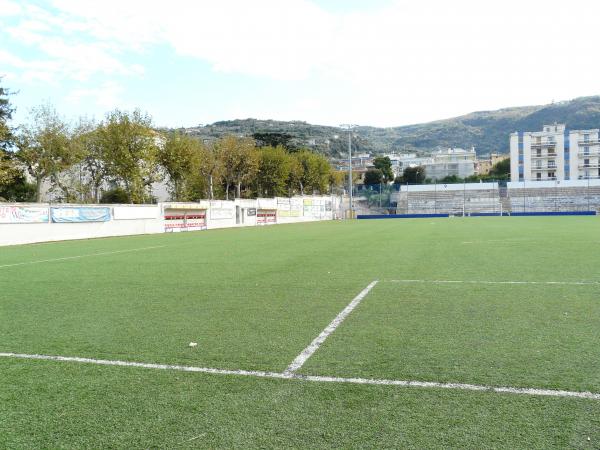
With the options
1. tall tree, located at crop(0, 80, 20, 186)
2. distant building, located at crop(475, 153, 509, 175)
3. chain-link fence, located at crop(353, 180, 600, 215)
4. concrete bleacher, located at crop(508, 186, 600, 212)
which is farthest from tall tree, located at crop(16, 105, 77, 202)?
distant building, located at crop(475, 153, 509, 175)

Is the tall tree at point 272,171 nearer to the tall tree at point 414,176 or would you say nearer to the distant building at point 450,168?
the tall tree at point 414,176

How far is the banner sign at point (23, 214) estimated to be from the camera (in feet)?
75.0

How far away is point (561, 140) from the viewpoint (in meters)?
114

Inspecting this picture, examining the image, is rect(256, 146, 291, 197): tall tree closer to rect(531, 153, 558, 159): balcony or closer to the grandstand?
the grandstand

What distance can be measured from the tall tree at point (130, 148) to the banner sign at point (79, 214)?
8.83 metres

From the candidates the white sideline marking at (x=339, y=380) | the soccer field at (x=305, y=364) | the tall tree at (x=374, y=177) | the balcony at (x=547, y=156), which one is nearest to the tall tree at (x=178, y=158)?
the soccer field at (x=305, y=364)

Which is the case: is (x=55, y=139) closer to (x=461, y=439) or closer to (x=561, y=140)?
(x=461, y=439)

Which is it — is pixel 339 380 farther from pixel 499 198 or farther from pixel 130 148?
pixel 499 198

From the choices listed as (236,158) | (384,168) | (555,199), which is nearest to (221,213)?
(236,158)

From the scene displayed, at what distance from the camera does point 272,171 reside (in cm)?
6253

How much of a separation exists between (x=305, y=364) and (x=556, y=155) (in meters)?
128

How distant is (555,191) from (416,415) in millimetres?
83113

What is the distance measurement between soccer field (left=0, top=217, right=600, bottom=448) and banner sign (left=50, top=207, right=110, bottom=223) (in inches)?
728

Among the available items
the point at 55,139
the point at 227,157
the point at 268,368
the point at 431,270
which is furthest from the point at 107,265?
the point at 227,157
